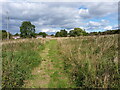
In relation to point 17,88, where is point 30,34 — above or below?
above

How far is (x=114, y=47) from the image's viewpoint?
16.6 ft

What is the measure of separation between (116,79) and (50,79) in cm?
241

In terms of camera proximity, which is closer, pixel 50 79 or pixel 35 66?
pixel 50 79

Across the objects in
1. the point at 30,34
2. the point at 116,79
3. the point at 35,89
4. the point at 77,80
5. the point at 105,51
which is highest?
the point at 30,34

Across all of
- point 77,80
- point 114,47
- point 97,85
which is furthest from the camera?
point 114,47

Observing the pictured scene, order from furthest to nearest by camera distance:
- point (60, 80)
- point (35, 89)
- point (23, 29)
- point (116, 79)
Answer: point (23, 29), point (60, 80), point (35, 89), point (116, 79)

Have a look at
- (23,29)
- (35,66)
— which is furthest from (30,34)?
(35,66)

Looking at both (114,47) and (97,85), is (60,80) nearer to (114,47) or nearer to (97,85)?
(97,85)

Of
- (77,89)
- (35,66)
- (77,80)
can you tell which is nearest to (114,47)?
(77,80)

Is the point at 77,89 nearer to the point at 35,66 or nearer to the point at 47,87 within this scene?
the point at 47,87

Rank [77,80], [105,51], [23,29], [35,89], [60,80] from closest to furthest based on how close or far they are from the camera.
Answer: [35,89]
[77,80]
[60,80]
[105,51]
[23,29]

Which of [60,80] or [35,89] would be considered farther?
[60,80]

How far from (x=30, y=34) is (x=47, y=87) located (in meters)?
56.6

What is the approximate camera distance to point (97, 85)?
2.55 meters
